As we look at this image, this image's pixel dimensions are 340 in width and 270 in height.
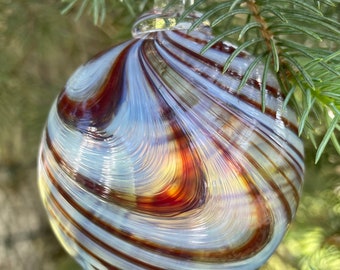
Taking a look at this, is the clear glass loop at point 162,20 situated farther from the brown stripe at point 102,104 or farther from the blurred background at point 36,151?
the blurred background at point 36,151

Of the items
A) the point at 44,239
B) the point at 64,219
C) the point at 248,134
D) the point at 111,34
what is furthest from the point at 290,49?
the point at 44,239

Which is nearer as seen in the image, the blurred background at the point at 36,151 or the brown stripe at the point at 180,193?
the brown stripe at the point at 180,193

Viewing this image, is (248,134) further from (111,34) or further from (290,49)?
(111,34)

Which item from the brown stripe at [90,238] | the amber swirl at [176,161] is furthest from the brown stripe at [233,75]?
the brown stripe at [90,238]

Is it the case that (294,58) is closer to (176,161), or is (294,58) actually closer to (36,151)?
(176,161)

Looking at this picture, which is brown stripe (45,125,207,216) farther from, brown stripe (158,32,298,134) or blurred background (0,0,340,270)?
blurred background (0,0,340,270)

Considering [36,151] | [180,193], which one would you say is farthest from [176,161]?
[36,151]
